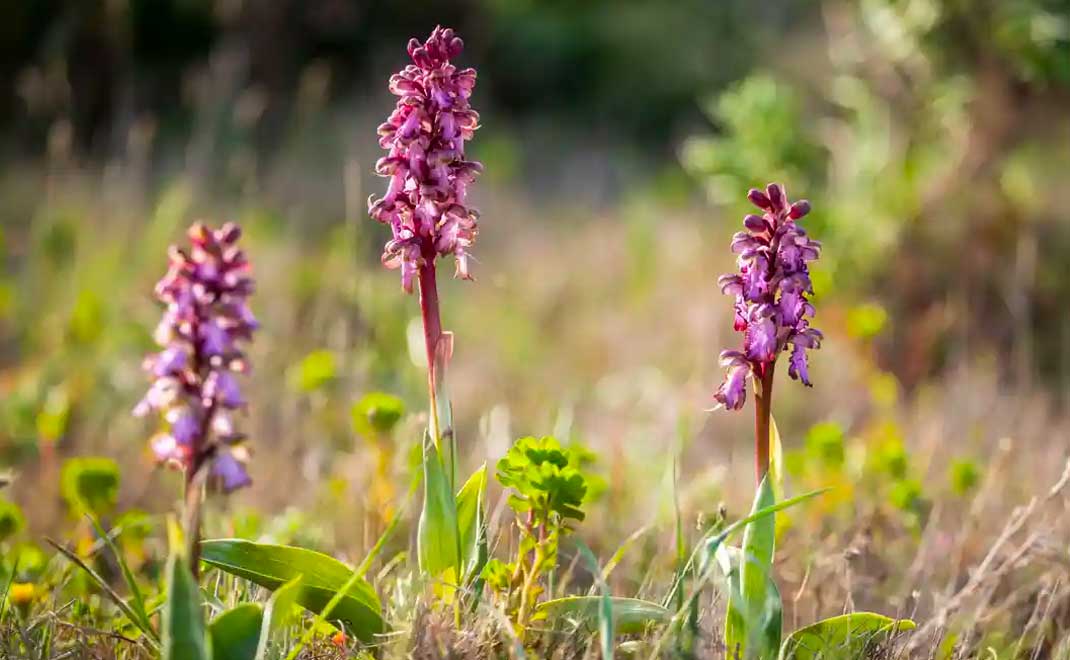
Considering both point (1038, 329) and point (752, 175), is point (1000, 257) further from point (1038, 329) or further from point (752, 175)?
point (752, 175)

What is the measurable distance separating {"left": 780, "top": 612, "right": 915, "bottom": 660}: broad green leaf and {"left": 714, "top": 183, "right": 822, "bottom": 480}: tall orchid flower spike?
0.29m

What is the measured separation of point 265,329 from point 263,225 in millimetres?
958

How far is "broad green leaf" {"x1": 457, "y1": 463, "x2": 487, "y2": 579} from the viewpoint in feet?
5.43

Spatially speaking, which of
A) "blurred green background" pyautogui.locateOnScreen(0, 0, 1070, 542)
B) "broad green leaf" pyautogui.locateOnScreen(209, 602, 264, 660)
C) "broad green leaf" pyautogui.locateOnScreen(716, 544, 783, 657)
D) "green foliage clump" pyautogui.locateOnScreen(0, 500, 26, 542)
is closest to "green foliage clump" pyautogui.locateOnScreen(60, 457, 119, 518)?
"green foliage clump" pyautogui.locateOnScreen(0, 500, 26, 542)

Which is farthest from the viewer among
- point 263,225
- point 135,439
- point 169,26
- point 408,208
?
point 169,26

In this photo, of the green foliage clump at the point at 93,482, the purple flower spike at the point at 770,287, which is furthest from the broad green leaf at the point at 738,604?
the green foliage clump at the point at 93,482

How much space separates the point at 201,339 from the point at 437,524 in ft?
1.44

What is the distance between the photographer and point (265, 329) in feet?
14.0

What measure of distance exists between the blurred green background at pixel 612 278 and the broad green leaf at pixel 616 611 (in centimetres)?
47

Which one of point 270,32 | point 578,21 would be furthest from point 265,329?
point 578,21

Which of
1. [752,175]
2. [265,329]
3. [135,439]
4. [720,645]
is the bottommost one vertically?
[720,645]

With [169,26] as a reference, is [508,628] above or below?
below

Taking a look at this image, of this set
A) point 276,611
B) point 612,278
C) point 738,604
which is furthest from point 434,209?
point 612,278

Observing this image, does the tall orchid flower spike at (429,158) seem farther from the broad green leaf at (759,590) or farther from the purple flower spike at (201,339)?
the broad green leaf at (759,590)
